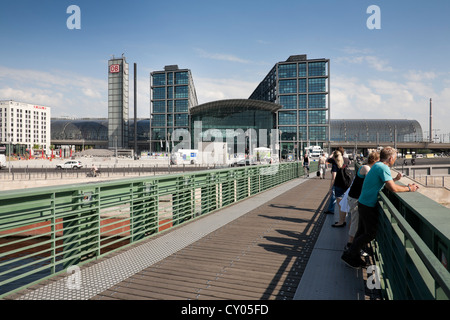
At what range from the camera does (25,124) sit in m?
144

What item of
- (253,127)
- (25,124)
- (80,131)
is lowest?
(253,127)

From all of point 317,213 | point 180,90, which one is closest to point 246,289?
point 317,213

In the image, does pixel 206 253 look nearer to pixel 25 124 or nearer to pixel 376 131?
pixel 376 131

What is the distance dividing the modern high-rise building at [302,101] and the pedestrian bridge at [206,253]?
85.6 metres

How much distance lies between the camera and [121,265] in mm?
4859

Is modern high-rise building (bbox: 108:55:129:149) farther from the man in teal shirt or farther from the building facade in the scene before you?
the man in teal shirt

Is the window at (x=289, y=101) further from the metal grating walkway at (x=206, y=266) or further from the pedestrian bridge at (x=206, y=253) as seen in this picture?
the pedestrian bridge at (x=206, y=253)

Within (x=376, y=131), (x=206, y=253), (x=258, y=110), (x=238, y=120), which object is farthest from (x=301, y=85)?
(x=206, y=253)

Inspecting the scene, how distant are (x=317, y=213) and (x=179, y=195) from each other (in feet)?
13.7

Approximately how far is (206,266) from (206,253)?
0.69 meters

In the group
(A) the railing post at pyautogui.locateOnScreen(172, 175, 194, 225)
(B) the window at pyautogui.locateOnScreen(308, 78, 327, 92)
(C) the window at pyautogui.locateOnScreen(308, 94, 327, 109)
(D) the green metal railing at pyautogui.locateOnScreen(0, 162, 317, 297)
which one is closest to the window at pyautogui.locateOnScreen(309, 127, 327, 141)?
(C) the window at pyautogui.locateOnScreen(308, 94, 327, 109)

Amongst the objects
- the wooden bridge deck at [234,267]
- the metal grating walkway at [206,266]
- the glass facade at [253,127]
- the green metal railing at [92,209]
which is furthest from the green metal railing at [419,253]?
the glass facade at [253,127]

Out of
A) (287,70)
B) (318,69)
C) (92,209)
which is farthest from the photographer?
(287,70)
